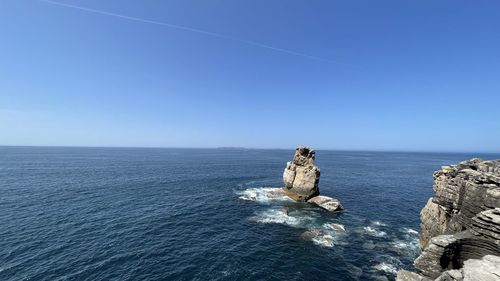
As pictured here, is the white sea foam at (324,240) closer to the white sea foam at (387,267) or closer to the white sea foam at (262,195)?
the white sea foam at (387,267)

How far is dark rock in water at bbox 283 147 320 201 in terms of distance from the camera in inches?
2315

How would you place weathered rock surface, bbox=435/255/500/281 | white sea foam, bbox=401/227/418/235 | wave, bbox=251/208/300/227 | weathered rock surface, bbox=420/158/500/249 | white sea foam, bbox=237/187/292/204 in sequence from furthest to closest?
white sea foam, bbox=237/187/292/204
wave, bbox=251/208/300/227
white sea foam, bbox=401/227/418/235
weathered rock surface, bbox=420/158/500/249
weathered rock surface, bbox=435/255/500/281

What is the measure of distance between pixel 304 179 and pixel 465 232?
38946 mm

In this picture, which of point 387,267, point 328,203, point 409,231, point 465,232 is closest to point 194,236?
point 387,267

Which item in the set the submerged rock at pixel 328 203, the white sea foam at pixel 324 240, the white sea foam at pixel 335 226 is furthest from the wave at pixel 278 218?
the submerged rock at pixel 328 203

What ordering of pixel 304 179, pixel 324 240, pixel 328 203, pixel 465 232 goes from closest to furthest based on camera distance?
1. pixel 465 232
2. pixel 324 240
3. pixel 328 203
4. pixel 304 179

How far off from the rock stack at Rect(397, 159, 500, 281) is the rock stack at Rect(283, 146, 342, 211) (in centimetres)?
2648

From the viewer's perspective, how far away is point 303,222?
1750 inches

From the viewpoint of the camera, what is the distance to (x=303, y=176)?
6056 cm

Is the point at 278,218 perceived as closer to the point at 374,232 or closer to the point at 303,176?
the point at 374,232

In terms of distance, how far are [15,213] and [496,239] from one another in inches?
2680

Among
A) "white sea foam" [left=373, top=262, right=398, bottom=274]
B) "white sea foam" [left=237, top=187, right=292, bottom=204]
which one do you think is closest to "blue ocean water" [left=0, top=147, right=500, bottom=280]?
"white sea foam" [left=373, top=262, right=398, bottom=274]

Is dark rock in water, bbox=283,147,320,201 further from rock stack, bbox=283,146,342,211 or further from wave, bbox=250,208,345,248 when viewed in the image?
wave, bbox=250,208,345,248

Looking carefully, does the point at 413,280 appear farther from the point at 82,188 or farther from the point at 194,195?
the point at 82,188
